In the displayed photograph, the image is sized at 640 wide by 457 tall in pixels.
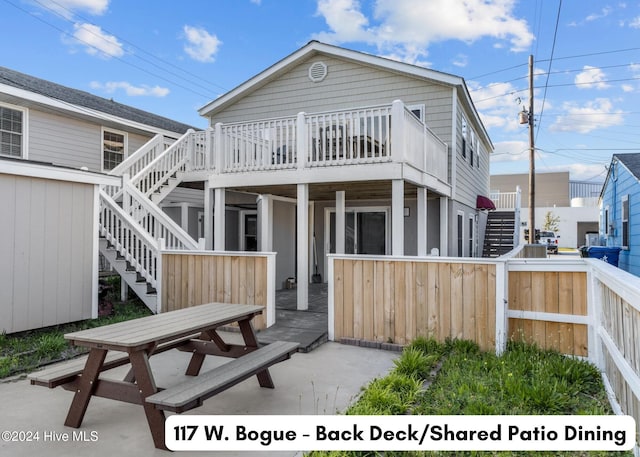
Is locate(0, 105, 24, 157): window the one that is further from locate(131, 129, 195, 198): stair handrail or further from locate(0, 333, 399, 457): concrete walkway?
locate(0, 333, 399, 457): concrete walkway

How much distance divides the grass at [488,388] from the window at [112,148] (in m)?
10.7

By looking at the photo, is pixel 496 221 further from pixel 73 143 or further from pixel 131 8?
pixel 131 8

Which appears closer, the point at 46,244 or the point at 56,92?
the point at 46,244

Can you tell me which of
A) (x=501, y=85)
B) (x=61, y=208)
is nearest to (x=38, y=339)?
(x=61, y=208)

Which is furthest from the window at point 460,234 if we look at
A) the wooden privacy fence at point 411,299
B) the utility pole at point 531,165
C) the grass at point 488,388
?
the grass at point 488,388

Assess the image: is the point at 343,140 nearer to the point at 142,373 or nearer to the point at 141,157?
the point at 141,157

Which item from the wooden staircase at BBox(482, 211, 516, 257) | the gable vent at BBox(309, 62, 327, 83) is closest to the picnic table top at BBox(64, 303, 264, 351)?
the gable vent at BBox(309, 62, 327, 83)

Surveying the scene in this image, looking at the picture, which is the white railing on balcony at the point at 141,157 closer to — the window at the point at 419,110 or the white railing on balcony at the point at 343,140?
the white railing on balcony at the point at 343,140

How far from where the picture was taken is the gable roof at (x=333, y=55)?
9.71 meters

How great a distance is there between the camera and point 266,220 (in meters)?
9.57

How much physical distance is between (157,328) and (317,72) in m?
9.07

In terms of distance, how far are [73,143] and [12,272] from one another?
256 inches

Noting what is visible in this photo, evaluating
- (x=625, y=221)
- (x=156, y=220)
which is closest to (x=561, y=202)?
(x=625, y=221)

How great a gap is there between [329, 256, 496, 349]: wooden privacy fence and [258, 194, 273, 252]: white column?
3.36 meters
